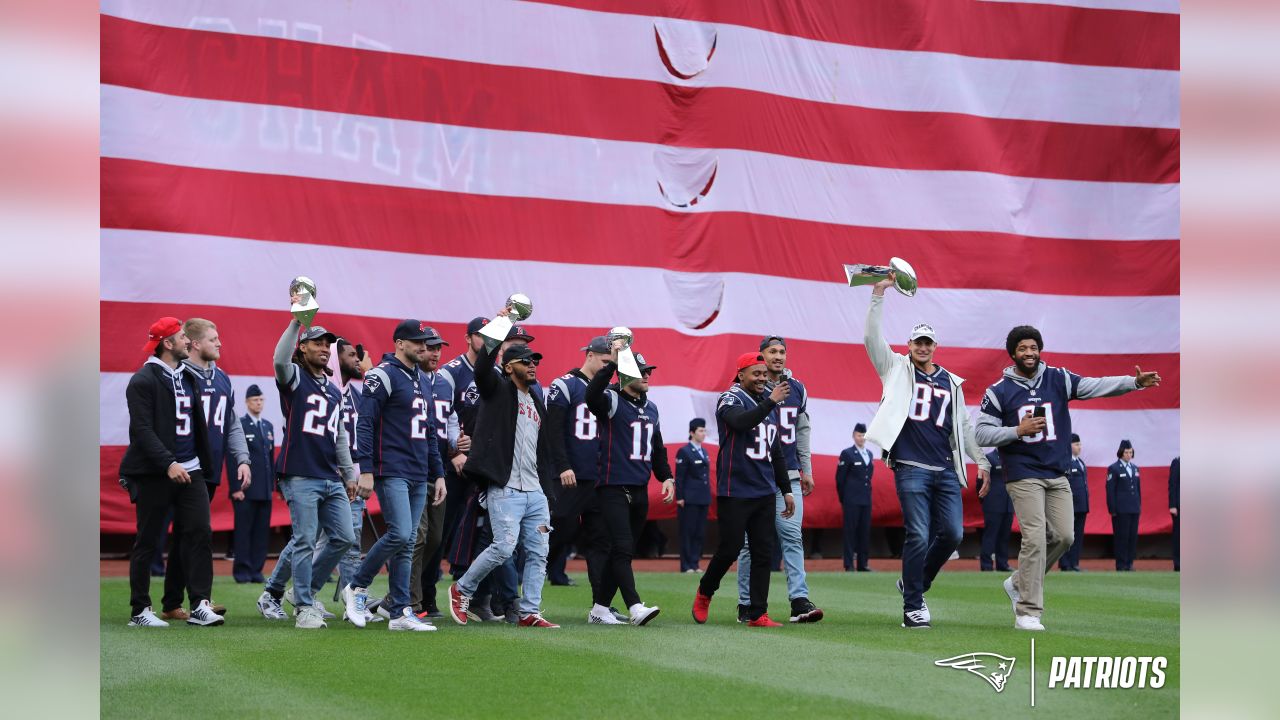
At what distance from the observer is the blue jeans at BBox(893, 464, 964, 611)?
974cm

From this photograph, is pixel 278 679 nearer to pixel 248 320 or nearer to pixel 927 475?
pixel 927 475

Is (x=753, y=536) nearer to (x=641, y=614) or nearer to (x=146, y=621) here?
(x=641, y=614)

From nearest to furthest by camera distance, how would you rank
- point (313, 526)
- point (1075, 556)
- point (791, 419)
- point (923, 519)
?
point (313, 526), point (923, 519), point (791, 419), point (1075, 556)

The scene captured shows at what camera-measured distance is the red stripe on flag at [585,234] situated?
16.9 meters

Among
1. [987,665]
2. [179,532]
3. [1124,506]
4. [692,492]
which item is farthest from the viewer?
[1124,506]

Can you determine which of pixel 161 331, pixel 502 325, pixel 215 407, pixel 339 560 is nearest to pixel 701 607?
pixel 339 560

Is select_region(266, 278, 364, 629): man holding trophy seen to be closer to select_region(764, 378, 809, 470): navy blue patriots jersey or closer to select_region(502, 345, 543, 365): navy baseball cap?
select_region(502, 345, 543, 365): navy baseball cap

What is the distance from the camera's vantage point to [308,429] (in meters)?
9.24

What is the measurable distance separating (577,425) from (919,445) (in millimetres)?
2911

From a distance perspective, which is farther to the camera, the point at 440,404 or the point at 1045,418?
the point at 440,404

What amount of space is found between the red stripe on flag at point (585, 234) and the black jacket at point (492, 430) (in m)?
8.87

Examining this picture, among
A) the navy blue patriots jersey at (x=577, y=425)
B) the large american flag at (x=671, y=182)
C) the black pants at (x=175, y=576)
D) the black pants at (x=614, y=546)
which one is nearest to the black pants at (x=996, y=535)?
the large american flag at (x=671, y=182)

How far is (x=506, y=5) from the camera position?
19.0 m

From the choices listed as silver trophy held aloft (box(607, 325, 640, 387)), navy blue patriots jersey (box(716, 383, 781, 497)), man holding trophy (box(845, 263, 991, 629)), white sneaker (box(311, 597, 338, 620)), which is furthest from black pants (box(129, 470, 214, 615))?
man holding trophy (box(845, 263, 991, 629))
